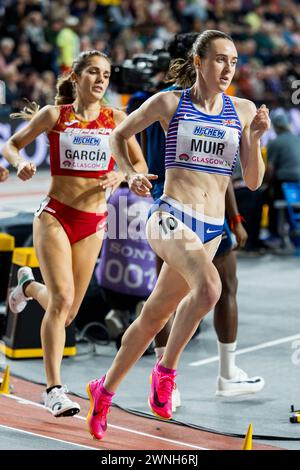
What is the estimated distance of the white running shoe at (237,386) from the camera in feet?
24.3

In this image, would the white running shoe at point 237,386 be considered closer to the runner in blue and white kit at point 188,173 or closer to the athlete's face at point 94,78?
the runner in blue and white kit at point 188,173

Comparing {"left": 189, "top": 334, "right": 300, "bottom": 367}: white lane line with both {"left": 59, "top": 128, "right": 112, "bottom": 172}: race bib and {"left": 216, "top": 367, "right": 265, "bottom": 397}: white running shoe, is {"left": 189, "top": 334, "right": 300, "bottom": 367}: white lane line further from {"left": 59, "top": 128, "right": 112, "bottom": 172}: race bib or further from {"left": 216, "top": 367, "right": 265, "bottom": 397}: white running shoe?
{"left": 59, "top": 128, "right": 112, "bottom": 172}: race bib

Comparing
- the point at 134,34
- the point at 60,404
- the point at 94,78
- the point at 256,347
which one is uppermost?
the point at 94,78

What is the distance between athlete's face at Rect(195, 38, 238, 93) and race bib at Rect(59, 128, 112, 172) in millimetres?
1163

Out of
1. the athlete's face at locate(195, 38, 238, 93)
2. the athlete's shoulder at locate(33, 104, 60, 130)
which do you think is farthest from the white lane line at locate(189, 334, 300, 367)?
the athlete's face at locate(195, 38, 238, 93)

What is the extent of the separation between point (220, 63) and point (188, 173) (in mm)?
597

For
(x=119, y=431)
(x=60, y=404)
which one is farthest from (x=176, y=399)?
(x=60, y=404)

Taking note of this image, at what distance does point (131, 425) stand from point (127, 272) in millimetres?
2343

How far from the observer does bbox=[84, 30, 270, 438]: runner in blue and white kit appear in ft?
19.0

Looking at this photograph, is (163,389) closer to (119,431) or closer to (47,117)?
(119,431)

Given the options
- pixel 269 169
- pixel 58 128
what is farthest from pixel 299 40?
pixel 58 128

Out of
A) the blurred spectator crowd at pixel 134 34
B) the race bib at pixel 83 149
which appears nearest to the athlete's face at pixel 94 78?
the race bib at pixel 83 149

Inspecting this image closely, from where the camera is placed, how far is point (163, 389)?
19.7ft

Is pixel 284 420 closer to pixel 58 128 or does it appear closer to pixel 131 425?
pixel 131 425
